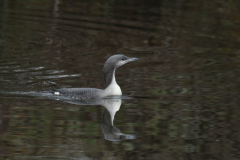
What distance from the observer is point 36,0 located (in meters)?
22.0

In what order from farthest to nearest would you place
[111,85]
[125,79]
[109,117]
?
Result: [125,79] < [111,85] < [109,117]

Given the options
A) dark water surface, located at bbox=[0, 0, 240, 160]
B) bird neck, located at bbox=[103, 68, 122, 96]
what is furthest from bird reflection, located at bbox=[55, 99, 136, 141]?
bird neck, located at bbox=[103, 68, 122, 96]

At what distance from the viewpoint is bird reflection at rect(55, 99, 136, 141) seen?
24.0 ft

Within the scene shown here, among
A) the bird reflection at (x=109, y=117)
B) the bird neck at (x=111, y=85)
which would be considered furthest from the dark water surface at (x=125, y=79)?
the bird neck at (x=111, y=85)

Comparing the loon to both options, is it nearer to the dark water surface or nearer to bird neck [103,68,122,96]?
bird neck [103,68,122,96]

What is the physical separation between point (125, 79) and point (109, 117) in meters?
2.85

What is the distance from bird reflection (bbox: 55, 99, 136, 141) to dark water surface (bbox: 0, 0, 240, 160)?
17 millimetres

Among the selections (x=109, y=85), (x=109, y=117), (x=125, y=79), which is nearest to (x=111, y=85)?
(x=109, y=85)

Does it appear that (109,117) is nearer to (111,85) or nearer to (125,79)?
(111,85)

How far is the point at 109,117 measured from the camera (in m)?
8.24

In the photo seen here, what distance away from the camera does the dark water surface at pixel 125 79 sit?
22.9ft

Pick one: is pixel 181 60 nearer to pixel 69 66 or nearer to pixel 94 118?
pixel 69 66

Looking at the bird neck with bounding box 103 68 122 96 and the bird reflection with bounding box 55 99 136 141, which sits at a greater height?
the bird neck with bounding box 103 68 122 96

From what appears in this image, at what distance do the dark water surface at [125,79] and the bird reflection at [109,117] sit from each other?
2 cm
